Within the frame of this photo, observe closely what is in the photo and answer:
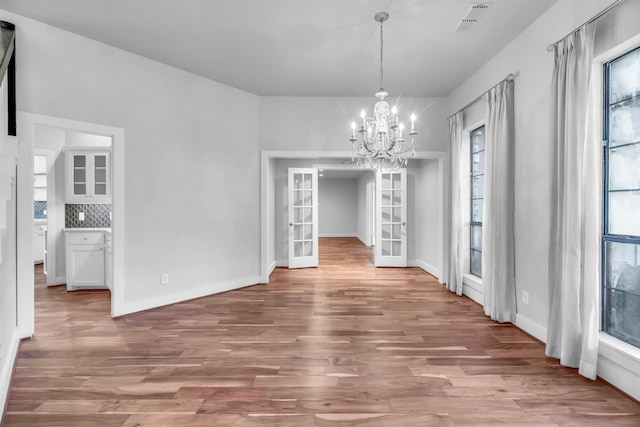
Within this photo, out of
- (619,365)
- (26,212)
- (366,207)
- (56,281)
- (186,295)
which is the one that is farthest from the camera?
(366,207)

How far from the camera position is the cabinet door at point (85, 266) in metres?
4.90

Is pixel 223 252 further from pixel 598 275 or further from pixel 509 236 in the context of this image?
pixel 598 275

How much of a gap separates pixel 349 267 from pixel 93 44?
5.56m

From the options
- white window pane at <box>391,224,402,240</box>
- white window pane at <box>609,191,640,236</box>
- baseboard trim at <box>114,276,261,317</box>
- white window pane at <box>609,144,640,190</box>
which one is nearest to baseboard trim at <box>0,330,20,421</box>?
baseboard trim at <box>114,276,261,317</box>

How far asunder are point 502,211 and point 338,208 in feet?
34.7

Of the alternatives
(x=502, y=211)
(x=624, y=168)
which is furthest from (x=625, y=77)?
(x=502, y=211)

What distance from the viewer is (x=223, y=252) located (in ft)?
16.3

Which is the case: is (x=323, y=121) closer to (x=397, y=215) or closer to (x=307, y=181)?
(x=307, y=181)

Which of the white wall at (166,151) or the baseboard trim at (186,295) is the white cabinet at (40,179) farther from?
the baseboard trim at (186,295)

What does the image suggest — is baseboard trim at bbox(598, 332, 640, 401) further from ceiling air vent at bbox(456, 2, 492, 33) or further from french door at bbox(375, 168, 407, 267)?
french door at bbox(375, 168, 407, 267)

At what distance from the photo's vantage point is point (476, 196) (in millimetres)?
4711

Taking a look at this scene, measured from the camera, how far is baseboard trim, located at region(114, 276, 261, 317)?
3.96 m

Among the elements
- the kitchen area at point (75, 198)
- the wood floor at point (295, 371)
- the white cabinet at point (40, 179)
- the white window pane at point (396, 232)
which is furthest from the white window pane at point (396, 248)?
the white cabinet at point (40, 179)

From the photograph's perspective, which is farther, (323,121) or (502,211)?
(323,121)
